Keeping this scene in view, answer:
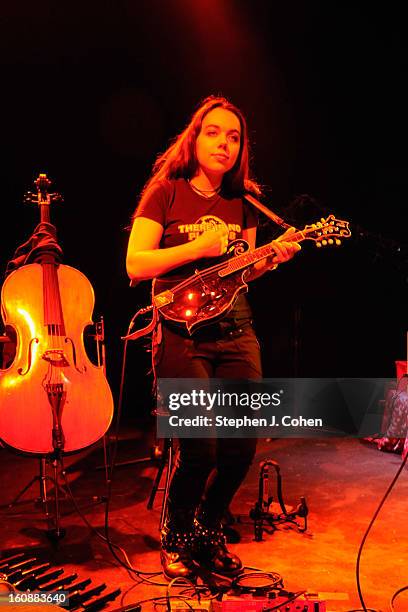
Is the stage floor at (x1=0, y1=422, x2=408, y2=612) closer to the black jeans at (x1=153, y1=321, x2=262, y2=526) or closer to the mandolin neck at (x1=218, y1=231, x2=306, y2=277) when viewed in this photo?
the black jeans at (x1=153, y1=321, x2=262, y2=526)

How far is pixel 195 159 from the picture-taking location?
2521mm

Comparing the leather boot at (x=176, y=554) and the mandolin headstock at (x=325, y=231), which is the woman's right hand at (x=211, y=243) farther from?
the leather boot at (x=176, y=554)

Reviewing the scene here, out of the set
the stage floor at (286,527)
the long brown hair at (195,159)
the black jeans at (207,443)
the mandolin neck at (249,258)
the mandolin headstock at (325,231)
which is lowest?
the stage floor at (286,527)

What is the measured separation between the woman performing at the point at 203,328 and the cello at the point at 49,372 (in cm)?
44

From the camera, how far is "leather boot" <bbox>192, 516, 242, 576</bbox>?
7.73 feet

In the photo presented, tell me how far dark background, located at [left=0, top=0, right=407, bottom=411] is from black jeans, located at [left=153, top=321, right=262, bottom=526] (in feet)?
11.5

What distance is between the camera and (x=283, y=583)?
2.30 m

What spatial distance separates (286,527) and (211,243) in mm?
1628

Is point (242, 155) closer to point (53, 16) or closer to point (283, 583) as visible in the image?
point (283, 583)

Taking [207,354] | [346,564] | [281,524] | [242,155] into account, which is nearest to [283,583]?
[346,564]

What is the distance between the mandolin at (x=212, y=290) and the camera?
2.31 metres

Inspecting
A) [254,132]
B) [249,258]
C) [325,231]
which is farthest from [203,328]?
[254,132]

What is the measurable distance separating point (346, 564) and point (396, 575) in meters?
0.22

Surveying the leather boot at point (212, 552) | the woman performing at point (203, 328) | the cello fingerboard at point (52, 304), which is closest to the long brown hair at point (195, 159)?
the woman performing at point (203, 328)
